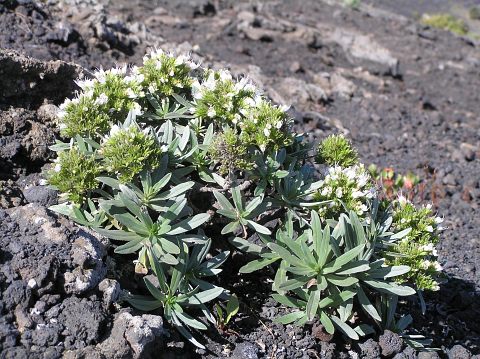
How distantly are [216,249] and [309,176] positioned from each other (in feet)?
2.58

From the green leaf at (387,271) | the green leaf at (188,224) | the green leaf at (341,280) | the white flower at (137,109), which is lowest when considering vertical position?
the green leaf at (387,271)

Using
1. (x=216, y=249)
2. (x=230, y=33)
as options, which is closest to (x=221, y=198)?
(x=216, y=249)

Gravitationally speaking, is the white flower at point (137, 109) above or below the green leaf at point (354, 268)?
above

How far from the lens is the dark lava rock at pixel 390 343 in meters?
3.70

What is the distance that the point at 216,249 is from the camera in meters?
3.97

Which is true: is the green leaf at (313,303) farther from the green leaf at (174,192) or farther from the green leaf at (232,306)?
the green leaf at (174,192)

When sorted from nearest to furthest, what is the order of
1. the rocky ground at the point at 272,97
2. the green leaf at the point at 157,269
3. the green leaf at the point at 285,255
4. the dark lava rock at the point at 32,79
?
the rocky ground at the point at 272,97, the green leaf at the point at 157,269, the green leaf at the point at 285,255, the dark lava rock at the point at 32,79

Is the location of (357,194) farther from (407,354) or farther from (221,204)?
(407,354)

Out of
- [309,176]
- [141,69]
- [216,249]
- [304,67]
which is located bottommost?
[304,67]

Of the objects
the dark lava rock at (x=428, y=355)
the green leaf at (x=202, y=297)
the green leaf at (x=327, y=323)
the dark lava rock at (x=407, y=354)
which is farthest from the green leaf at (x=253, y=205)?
the dark lava rock at (x=428, y=355)

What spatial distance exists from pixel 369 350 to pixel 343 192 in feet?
3.30

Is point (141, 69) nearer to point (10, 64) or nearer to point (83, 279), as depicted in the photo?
point (10, 64)

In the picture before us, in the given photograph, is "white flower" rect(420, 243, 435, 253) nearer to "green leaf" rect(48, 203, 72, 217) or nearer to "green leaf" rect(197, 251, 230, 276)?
"green leaf" rect(197, 251, 230, 276)

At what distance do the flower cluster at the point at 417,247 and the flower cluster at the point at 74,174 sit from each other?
1869 mm
